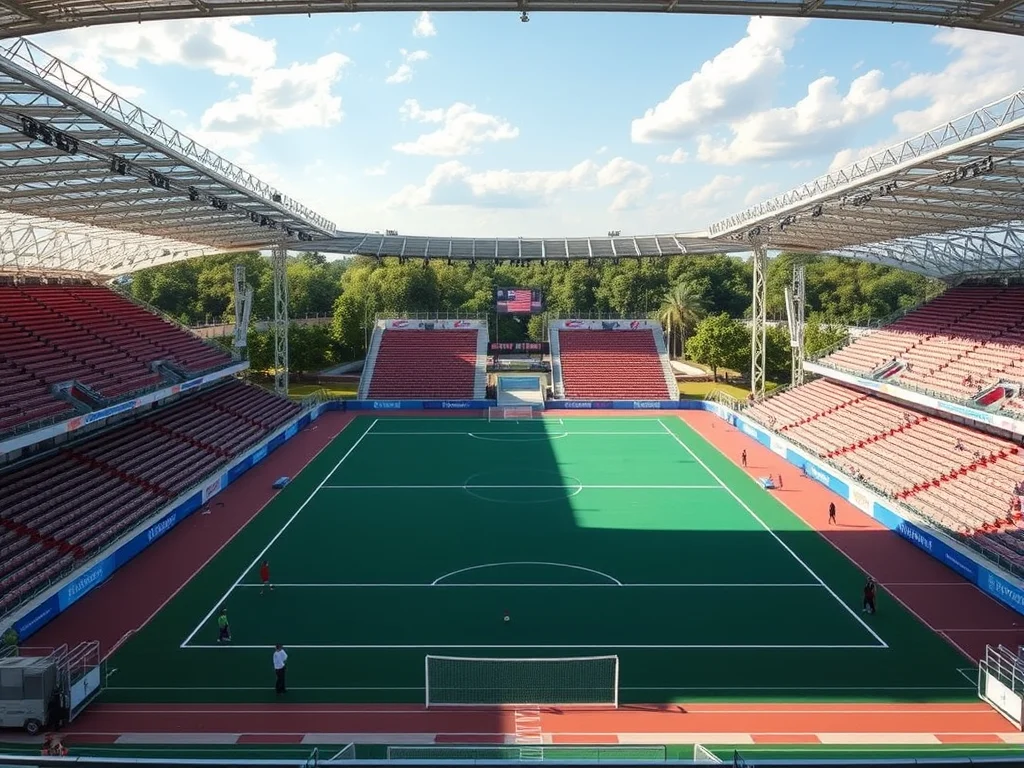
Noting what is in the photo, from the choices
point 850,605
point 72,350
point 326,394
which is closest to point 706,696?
point 850,605

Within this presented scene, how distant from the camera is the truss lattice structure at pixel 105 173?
17.2 m

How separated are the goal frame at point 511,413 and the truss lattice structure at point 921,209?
16.9 m

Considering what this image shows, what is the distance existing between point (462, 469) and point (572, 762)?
2468cm

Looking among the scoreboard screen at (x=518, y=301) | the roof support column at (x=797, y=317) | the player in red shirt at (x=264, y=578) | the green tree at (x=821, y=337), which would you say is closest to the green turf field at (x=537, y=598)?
the player in red shirt at (x=264, y=578)

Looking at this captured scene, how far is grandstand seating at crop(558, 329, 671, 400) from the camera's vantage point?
54.7m

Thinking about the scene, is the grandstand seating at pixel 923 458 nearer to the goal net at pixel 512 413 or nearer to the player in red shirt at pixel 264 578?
the goal net at pixel 512 413

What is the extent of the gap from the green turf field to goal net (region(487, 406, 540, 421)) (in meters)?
16.0

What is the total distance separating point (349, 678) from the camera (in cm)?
1537

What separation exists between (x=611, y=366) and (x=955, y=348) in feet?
87.2

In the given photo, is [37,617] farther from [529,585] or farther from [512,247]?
[512,247]

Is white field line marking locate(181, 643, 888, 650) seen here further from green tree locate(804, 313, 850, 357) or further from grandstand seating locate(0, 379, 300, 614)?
green tree locate(804, 313, 850, 357)

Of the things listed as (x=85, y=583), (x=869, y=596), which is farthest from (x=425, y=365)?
(x=869, y=596)

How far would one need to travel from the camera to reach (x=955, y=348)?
3431 centimetres

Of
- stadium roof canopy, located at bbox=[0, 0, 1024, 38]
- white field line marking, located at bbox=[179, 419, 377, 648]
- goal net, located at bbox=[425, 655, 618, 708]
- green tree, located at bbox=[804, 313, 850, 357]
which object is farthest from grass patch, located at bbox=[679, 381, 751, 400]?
stadium roof canopy, located at bbox=[0, 0, 1024, 38]
